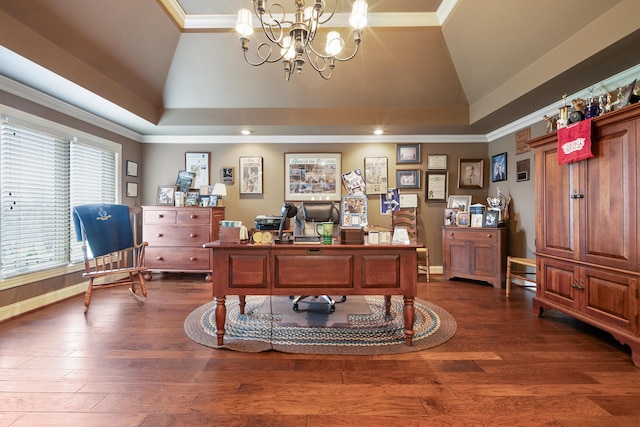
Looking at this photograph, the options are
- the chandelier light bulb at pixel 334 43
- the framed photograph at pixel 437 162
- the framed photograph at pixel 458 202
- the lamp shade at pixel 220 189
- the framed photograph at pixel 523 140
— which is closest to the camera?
the chandelier light bulb at pixel 334 43

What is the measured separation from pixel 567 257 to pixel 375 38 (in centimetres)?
312

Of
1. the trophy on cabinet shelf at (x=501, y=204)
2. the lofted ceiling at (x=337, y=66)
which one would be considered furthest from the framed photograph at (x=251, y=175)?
the trophy on cabinet shelf at (x=501, y=204)

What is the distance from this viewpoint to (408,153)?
15.9ft

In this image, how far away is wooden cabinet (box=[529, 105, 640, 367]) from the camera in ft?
6.68

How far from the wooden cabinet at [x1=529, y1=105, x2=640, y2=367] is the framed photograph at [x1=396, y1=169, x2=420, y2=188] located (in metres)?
2.04

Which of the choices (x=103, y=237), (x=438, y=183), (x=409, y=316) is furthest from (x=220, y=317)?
(x=438, y=183)

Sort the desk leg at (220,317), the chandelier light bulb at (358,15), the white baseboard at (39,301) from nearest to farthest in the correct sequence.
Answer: the chandelier light bulb at (358,15), the desk leg at (220,317), the white baseboard at (39,301)

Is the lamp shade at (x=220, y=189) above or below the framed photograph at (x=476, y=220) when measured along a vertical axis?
above

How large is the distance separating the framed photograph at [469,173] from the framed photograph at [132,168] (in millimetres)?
5622

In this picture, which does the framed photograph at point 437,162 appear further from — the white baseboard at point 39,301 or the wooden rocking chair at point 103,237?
the white baseboard at point 39,301

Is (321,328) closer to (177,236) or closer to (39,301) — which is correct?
(177,236)

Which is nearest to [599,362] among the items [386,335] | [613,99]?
[386,335]

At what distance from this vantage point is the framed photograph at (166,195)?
16.0 ft

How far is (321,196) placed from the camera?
4.87 metres
